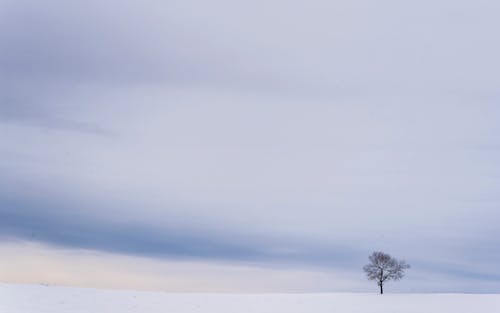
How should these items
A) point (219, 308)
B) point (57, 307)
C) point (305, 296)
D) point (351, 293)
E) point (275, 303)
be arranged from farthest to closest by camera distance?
point (351, 293) < point (305, 296) < point (275, 303) < point (219, 308) < point (57, 307)

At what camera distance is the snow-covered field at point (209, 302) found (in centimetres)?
4056

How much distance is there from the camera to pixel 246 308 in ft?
158

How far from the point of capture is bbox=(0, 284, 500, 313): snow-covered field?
4056 centimetres

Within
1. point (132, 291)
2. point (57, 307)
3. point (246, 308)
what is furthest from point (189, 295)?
point (57, 307)

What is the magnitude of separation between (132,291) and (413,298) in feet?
93.5

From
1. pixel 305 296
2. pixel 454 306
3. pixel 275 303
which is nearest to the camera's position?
pixel 275 303

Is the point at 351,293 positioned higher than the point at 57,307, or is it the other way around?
the point at 351,293

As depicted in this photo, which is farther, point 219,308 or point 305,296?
point 305,296

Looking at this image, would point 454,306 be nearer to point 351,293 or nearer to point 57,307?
point 351,293

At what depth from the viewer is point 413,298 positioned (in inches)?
2608

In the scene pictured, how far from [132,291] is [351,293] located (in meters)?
26.6

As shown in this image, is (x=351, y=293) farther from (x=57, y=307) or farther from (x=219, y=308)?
(x=57, y=307)

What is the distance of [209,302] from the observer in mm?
51719

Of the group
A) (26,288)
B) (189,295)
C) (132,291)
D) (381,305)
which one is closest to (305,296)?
(381,305)
